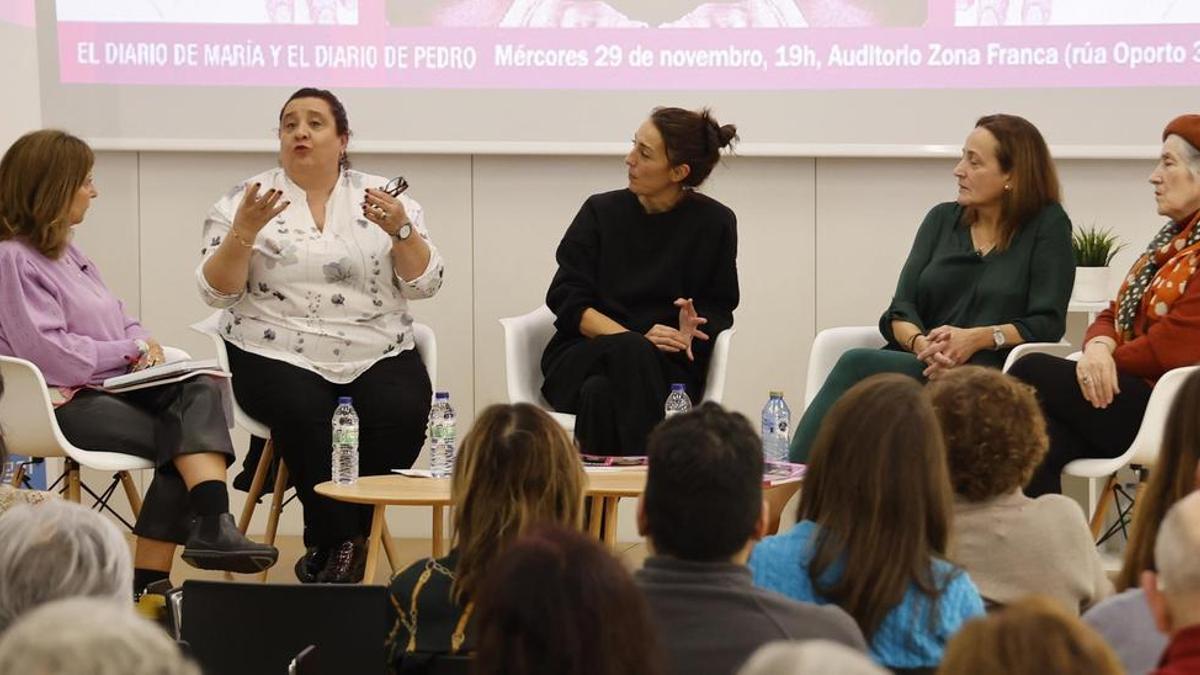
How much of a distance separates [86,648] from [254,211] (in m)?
3.16

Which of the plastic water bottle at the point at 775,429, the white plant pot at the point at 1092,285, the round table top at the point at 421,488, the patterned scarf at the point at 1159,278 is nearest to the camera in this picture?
the round table top at the point at 421,488

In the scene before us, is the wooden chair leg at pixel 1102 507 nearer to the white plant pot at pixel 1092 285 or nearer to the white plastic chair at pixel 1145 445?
the white plastic chair at pixel 1145 445

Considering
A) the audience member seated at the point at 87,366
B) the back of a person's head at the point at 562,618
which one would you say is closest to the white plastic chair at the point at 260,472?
the audience member seated at the point at 87,366

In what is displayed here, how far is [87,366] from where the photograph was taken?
4.16 meters

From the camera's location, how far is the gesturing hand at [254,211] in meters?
4.20

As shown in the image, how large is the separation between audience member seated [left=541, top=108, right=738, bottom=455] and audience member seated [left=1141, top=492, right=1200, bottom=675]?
2.95 m

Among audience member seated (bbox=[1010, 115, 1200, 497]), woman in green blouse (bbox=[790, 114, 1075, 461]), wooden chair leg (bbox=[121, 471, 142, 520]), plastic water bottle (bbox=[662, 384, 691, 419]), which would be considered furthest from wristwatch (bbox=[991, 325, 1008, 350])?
wooden chair leg (bbox=[121, 471, 142, 520])

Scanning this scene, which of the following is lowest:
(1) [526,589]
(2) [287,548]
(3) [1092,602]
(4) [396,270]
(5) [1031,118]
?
(2) [287,548]

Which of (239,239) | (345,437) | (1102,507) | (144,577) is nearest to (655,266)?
(345,437)

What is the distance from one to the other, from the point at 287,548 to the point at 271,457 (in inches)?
38.7

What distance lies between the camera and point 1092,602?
8.18 feet

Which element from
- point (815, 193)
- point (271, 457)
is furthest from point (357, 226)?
point (815, 193)

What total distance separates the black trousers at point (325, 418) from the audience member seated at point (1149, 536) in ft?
7.94

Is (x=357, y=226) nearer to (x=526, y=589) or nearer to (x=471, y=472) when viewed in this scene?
(x=471, y=472)
